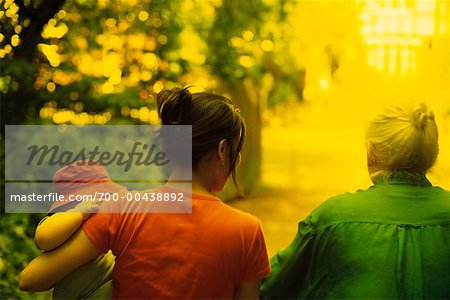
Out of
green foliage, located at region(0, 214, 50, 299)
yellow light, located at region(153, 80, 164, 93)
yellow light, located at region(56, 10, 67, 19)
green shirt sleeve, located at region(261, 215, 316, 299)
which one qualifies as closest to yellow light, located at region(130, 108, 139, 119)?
yellow light, located at region(153, 80, 164, 93)

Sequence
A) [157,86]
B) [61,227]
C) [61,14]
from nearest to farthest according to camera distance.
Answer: [61,227] → [61,14] → [157,86]

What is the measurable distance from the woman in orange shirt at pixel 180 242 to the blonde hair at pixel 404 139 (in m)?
0.35

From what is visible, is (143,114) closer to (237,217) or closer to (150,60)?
(150,60)

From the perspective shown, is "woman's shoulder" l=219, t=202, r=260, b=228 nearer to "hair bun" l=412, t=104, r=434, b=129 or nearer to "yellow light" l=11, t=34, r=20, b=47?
"hair bun" l=412, t=104, r=434, b=129

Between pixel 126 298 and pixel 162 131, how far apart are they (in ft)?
1.21

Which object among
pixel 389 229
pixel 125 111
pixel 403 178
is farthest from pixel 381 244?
pixel 125 111

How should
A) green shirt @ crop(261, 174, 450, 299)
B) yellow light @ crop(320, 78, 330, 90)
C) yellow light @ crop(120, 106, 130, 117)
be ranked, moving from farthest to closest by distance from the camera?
yellow light @ crop(120, 106, 130, 117) → yellow light @ crop(320, 78, 330, 90) → green shirt @ crop(261, 174, 450, 299)

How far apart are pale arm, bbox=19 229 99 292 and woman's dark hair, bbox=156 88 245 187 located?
0.28 meters

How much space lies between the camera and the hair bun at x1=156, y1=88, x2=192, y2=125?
125 centimetres

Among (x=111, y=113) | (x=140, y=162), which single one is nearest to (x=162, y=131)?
(x=140, y=162)

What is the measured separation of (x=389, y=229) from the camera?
135 centimetres

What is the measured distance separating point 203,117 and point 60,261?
1.38 ft

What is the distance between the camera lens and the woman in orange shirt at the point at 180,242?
1.24 meters

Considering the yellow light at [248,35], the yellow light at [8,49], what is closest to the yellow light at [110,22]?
the yellow light at [8,49]
